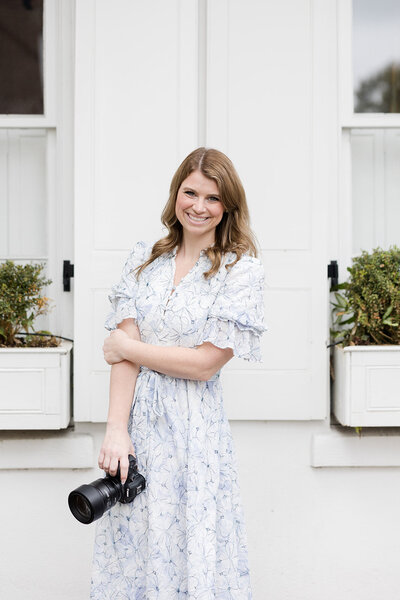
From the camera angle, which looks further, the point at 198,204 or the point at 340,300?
the point at 340,300

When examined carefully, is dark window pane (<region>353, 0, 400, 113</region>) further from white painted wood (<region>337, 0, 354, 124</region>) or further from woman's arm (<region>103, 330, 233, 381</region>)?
woman's arm (<region>103, 330, 233, 381</region>)

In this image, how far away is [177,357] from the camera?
1.75 meters

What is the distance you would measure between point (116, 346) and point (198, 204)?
1.50 ft

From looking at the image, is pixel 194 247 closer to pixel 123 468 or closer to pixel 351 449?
pixel 123 468

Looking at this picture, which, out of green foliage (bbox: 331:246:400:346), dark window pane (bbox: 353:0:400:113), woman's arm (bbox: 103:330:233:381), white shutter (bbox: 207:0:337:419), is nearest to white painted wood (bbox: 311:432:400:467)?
white shutter (bbox: 207:0:337:419)

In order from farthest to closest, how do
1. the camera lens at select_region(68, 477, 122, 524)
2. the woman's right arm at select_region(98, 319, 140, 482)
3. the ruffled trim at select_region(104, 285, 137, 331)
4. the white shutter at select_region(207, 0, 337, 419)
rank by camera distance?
the white shutter at select_region(207, 0, 337, 419)
the ruffled trim at select_region(104, 285, 137, 331)
the woman's right arm at select_region(98, 319, 140, 482)
the camera lens at select_region(68, 477, 122, 524)

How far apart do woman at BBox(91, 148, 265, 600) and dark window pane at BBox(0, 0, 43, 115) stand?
1.25 m

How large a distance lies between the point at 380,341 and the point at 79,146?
1.43 meters

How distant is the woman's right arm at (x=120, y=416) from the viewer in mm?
1732

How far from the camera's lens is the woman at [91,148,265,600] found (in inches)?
69.2

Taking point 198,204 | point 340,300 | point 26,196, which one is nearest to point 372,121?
point 340,300

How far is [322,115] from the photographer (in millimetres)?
2607

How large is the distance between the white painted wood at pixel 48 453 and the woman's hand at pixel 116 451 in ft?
2.94

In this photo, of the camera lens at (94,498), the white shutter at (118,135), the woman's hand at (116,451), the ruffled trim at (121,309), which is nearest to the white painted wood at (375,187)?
the white shutter at (118,135)
